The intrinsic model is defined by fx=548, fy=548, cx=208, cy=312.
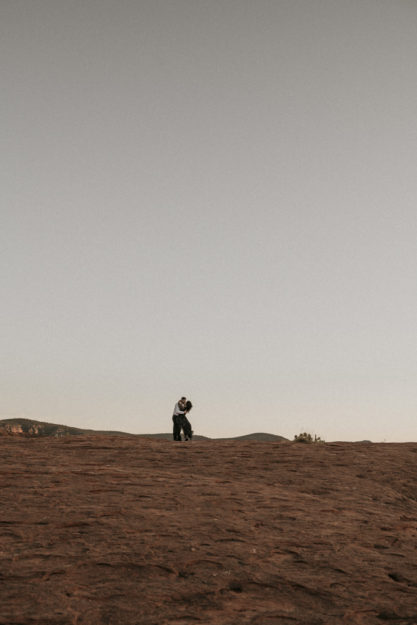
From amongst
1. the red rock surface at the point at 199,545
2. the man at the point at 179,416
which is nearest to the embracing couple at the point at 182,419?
the man at the point at 179,416

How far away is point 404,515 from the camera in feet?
34.5

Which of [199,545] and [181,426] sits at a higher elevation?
[181,426]

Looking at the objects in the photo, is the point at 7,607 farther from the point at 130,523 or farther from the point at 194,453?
the point at 194,453

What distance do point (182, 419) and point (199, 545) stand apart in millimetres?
16604

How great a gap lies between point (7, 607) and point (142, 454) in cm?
1001

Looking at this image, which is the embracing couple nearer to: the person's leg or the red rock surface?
the person's leg

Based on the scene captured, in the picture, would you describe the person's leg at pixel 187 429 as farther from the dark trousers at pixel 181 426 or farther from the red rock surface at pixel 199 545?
the red rock surface at pixel 199 545

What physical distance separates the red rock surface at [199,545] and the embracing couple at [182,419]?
10.0 metres

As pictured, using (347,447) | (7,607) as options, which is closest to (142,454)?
(347,447)

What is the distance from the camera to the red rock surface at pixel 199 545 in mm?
5574

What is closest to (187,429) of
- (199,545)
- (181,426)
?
(181,426)

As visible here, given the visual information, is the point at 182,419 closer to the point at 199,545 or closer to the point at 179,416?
the point at 179,416

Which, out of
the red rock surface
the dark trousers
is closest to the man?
the dark trousers

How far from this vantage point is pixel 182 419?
23766mm
